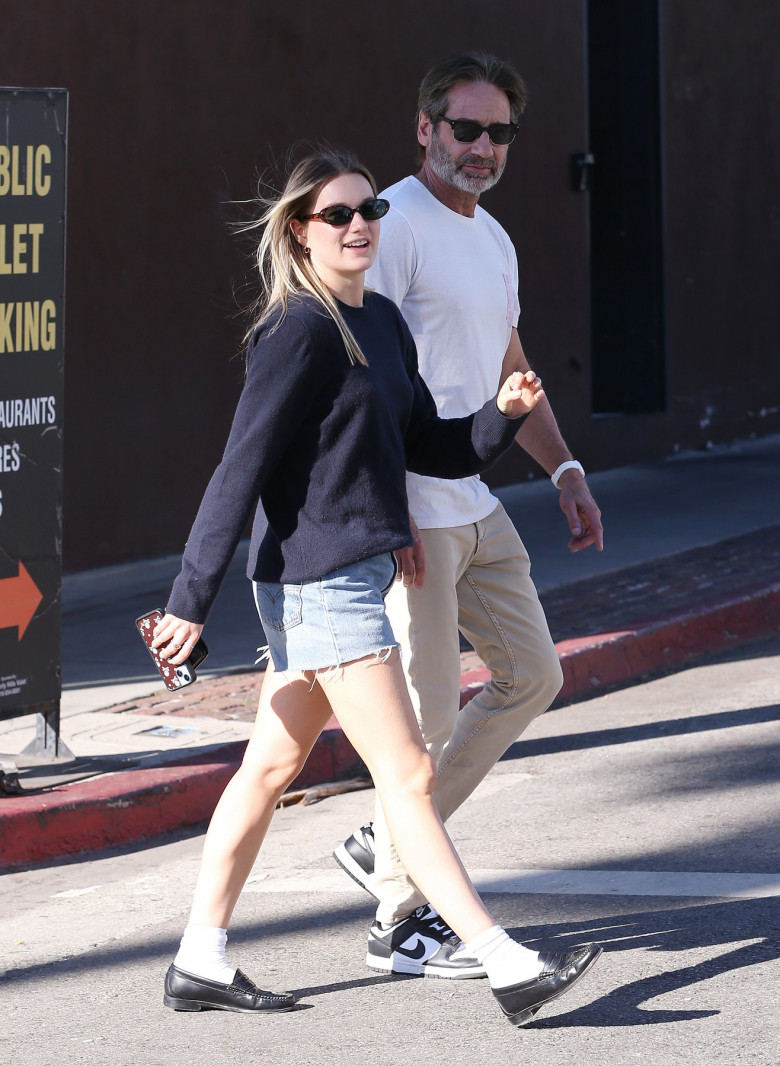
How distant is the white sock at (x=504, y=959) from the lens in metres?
3.52

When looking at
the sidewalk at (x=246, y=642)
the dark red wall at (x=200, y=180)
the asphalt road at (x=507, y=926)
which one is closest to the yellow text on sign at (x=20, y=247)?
the sidewalk at (x=246, y=642)

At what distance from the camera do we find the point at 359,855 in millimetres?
4504

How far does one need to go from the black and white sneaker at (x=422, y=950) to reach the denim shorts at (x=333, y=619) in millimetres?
792

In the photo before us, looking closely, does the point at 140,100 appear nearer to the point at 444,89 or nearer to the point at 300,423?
the point at 444,89

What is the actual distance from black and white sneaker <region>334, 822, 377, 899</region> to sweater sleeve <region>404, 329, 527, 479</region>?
111 cm

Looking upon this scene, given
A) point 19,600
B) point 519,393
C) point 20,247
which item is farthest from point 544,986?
point 20,247

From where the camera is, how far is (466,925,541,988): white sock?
11.5 ft

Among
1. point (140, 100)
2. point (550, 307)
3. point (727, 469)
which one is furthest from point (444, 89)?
point (727, 469)

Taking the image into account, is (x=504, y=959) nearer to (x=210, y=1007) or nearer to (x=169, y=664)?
(x=210, y=1007)

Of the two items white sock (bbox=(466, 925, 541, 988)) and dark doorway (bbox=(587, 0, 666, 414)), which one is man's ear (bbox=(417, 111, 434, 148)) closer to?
white sock (bbox=(466, 925, 541, 988))

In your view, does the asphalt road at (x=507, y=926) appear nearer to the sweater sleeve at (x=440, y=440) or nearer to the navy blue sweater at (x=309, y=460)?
the navy blue sweater at (x=309, y=460)

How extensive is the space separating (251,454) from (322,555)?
0.27 meters

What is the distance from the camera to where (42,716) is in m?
5.82

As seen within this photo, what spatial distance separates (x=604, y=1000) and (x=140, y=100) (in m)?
6.90
